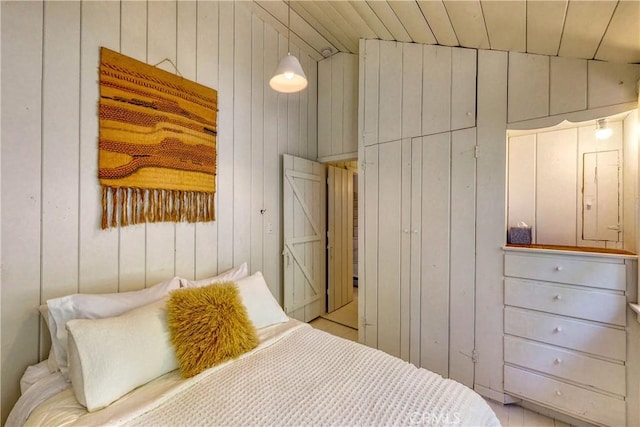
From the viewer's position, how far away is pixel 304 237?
3.05 meters

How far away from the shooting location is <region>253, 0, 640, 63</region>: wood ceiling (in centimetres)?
131

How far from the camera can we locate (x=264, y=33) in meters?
2.64

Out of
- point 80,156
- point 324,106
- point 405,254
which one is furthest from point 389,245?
point 80,156

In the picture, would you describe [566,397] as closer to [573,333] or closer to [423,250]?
[573,333]

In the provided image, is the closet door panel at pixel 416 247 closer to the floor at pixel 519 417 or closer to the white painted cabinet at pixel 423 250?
the white painted cabinet at pixel 423 250

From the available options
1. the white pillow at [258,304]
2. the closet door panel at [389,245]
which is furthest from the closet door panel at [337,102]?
the white pillow at [258,304]

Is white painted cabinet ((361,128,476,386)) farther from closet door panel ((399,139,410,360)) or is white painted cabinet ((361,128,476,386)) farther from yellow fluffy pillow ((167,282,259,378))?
yellow fluffy pillow ((167,282,259,378))

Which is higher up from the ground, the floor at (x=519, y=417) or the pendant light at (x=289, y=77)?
the pendant light at (x=289, y=77)

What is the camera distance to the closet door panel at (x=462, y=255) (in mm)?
2008

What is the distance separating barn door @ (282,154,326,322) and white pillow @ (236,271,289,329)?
961 mm

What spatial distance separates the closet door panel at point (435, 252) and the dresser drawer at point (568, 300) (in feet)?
1.47

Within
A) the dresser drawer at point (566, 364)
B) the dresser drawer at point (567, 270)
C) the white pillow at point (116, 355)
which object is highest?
the dresser drawer at point (567, 270)

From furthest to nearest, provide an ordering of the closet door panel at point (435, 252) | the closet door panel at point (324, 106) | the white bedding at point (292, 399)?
the closet door panel at point (324, 106) → the closet door panel at point (435, 252) → the white bedding at point (292, 399)

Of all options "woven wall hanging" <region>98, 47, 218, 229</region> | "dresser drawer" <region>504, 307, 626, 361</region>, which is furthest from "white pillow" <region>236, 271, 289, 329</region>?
"dresser drawer" <region>504, 307, 626, 361</region>
